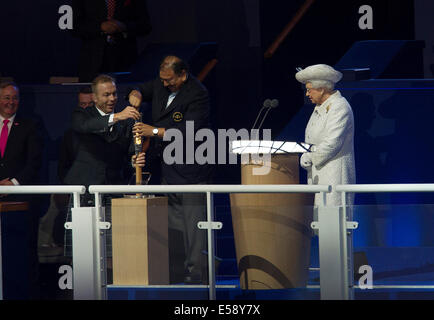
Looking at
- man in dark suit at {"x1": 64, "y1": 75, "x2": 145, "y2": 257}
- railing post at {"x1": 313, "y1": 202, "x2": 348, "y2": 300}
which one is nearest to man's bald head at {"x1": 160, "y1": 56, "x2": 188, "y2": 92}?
man in dark suit at {"x1": 64, "y1": 75, "x2": 145, "y2": 257}

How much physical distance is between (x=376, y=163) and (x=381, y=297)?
2.68 m

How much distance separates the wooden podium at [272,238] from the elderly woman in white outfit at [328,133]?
0.93 metres

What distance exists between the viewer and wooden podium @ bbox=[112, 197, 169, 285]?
5.22 metres

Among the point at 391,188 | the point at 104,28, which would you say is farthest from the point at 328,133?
the point at 104,28

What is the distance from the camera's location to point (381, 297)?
5113 mm

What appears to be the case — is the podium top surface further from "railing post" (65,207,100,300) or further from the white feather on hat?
"railing post" (65,207,100,300)

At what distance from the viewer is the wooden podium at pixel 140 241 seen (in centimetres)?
522

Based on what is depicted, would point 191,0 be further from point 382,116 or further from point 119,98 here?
point 382,116

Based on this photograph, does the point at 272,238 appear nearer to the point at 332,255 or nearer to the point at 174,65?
the point at 332,255

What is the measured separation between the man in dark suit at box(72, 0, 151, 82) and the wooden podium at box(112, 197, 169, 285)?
10.1 ft

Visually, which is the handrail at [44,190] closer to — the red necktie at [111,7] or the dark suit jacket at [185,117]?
the dark suit jacket at [185,117]

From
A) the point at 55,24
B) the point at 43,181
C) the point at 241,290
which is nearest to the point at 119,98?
the point at 43,181
